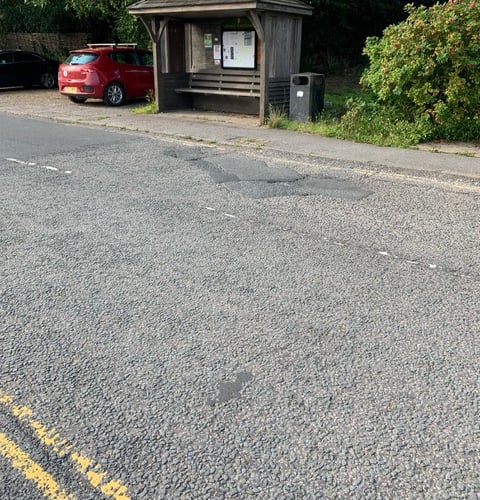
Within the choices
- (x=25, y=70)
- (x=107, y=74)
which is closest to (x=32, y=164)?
(x=107, y=74)

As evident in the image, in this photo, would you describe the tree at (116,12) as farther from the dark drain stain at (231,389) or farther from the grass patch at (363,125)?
the dark drain stain at (231,389)

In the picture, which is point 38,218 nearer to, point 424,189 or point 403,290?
point 403,290

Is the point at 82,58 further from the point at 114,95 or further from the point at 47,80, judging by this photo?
the point at 47,80

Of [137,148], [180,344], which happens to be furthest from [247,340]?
[137,148]

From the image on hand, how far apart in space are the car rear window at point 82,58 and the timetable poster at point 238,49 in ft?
14.1

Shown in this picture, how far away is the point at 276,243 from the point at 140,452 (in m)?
3.09

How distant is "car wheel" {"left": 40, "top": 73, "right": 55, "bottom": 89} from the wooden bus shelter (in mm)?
10328

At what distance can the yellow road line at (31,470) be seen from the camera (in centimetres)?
233

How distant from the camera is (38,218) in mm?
6086

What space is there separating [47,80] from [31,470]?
2429 cm

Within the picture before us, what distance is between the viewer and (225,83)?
15008 millimetres

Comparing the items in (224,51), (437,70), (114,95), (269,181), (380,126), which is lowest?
(269,181)

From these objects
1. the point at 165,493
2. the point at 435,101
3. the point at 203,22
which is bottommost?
the point at 165,493

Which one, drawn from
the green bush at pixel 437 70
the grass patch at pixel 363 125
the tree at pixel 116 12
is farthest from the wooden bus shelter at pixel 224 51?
the tree at pixel 116 12
